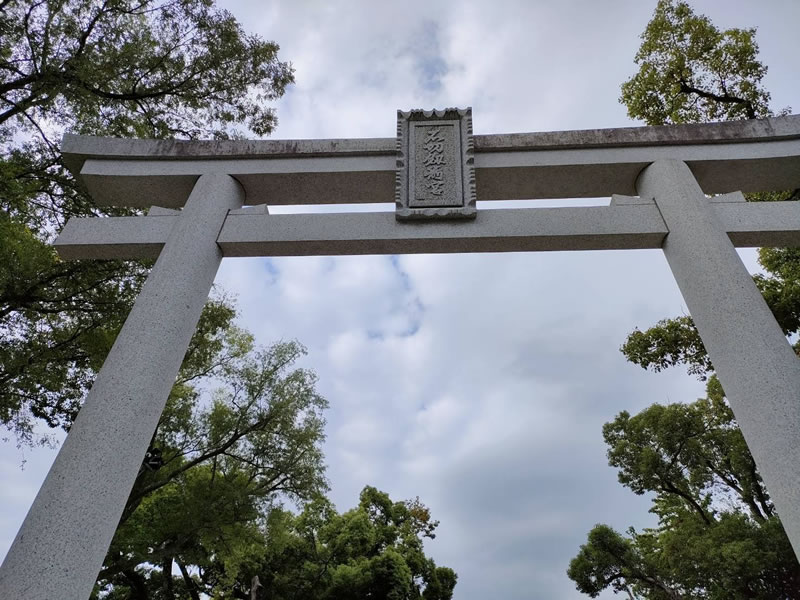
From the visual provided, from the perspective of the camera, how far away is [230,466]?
1113cm

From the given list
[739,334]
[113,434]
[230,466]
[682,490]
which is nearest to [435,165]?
[739,334]

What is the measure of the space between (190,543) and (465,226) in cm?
1040

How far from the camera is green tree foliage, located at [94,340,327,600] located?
9961 millimetres

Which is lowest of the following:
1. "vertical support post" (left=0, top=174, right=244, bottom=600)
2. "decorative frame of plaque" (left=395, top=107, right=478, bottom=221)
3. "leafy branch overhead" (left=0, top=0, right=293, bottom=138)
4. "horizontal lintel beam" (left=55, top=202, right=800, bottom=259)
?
"vertical support post" (left=0, top=174, right=244, bottom=600)

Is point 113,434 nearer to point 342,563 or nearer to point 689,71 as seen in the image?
point 689,71

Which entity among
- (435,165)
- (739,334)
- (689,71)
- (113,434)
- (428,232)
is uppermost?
(689,71)

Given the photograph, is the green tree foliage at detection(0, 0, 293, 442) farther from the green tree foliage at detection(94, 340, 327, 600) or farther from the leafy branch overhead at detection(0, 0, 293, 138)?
the green tree foliage at detection(94, 340, 327, 600)

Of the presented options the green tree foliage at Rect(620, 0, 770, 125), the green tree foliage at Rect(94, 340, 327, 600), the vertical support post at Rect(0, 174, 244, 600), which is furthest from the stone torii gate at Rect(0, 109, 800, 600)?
the green tree foliage at Rect(94, 340, 327, 600)

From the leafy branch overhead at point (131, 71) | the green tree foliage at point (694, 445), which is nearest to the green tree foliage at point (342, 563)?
the green tree foliage at point (694, 445)

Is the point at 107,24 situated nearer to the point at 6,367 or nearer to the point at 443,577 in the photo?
the point at 6,367

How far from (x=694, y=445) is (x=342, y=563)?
1033cm

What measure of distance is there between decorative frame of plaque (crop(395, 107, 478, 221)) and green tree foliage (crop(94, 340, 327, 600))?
7.59m

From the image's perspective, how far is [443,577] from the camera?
1677cm

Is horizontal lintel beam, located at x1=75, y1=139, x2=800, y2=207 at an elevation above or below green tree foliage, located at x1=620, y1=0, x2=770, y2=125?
below
